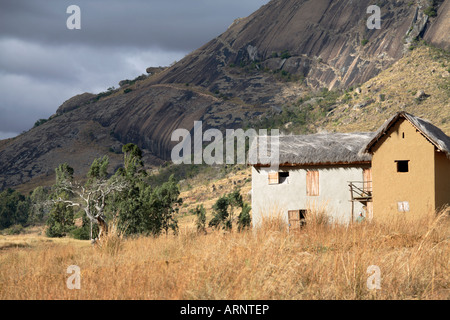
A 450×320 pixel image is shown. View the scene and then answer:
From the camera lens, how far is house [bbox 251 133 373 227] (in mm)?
23625

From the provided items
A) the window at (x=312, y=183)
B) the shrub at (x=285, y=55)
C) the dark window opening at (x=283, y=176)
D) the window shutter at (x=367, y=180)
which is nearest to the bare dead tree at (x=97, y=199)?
the dark window opening at (x=283, y=176)

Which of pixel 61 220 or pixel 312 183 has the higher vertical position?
pixel 312 183

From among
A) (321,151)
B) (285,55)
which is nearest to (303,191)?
(321,151)

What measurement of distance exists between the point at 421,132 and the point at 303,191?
6046mm

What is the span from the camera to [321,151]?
78.8 feet

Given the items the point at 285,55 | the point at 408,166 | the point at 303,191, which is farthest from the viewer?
the point at 285,55

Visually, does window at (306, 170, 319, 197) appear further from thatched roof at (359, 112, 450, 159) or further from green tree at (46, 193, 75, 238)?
green tree at (46, 193, 75, 238)

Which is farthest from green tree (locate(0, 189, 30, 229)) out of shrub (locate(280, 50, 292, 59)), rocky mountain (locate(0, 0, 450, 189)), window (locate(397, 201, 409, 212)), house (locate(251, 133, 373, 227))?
shrub (locate(280, 50, 292, 59))

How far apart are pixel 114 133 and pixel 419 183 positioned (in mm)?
94034

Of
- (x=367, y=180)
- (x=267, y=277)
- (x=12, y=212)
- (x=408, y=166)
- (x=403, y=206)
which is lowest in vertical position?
(x=12, y=212)

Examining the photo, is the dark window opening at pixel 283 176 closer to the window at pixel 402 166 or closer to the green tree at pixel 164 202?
the window at pixel 402 166

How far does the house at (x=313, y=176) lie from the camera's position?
930 inches

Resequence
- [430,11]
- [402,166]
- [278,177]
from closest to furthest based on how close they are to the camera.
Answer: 1. [402,166]
2. [278,177]
3. [430,11]

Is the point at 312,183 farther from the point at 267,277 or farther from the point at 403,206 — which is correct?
the point at 267,277
